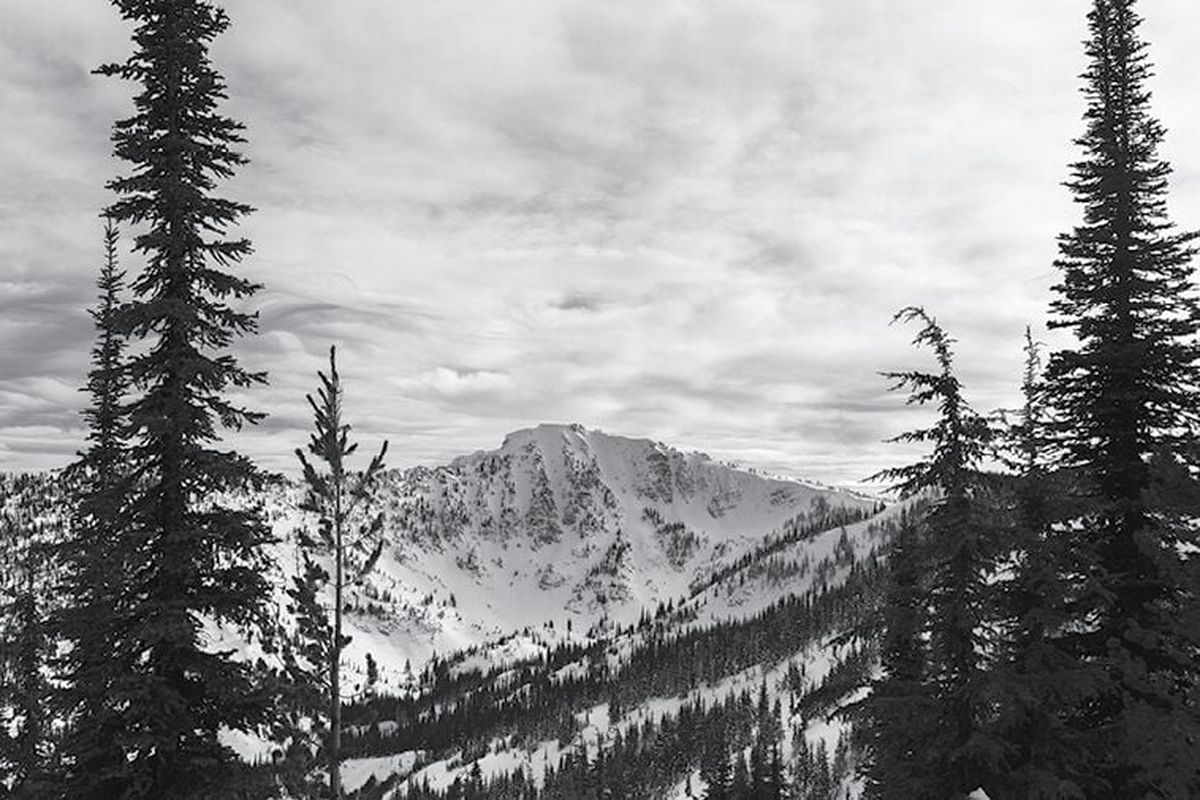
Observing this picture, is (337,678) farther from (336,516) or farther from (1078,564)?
(1078,564)

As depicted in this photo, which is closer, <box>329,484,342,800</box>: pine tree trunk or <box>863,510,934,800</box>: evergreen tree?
<box>329,484,342,800</box>: pine tree trunk

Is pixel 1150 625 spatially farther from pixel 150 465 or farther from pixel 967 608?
pixel 150 465

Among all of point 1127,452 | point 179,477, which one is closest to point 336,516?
point 179,477

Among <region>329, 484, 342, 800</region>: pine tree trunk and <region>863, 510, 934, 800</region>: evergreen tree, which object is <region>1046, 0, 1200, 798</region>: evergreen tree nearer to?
<region>863, 510, 934, 800</region>: evergreen tree

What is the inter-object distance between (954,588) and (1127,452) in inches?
266

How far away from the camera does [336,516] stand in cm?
1631

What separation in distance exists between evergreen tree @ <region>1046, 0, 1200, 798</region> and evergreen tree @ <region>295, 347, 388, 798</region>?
1499cm

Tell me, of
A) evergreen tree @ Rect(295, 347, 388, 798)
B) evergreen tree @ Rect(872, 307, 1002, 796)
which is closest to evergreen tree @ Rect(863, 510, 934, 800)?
evergreen tree @ Rect(872, 307, 1002, 796)

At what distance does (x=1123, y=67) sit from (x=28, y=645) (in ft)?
101

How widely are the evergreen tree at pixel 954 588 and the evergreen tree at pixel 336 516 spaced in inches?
436

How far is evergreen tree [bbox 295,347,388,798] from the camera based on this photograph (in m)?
15.5

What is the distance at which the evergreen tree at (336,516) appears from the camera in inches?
609

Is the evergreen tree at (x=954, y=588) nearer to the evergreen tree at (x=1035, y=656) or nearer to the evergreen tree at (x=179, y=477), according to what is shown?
the evergreen tree at (x=1035, y=656)

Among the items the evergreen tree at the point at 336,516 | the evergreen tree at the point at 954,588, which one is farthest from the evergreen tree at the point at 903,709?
the evergreen tree at the point at 336,516
